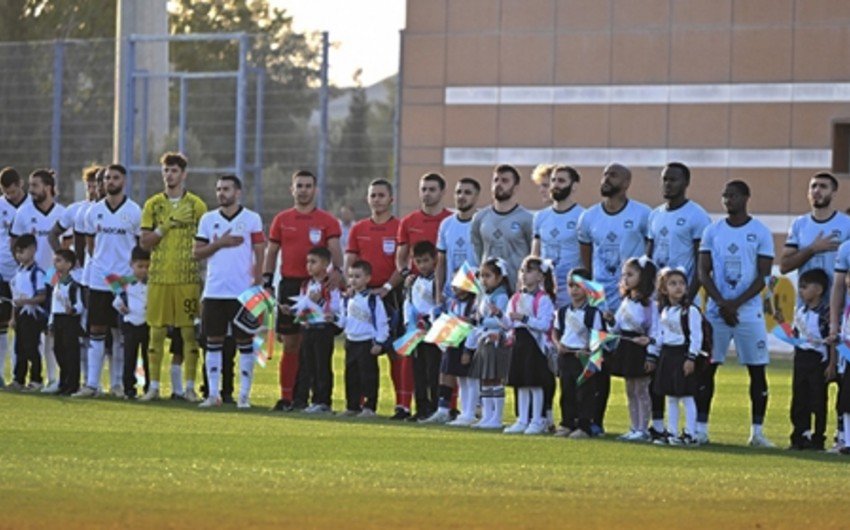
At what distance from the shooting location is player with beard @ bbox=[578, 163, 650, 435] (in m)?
18.2

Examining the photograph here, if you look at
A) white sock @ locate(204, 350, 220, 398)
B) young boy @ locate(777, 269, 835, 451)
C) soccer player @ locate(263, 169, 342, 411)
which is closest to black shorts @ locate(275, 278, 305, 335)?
soccer player @ locate(263, 169, 342, 411)

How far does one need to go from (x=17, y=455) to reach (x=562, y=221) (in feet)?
18.2

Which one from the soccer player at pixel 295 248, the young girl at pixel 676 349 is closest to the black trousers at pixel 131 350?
the soccer player at pixel 295 248

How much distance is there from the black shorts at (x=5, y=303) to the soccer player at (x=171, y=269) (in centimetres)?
261

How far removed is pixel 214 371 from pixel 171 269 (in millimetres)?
1093

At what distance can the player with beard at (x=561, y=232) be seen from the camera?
1861cm

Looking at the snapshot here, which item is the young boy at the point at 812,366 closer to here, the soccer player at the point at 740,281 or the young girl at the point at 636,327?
the soccer player at the point at 740,281

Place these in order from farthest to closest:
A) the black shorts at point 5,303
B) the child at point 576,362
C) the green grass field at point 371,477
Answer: the black shorts at point 5,303 < the child at point 576,362 < the green grass field at point 371,477

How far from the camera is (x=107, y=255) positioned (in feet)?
71.4

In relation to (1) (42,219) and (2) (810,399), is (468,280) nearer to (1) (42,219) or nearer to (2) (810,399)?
(2) (810,399)

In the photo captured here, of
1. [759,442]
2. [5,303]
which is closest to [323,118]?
[5,303]

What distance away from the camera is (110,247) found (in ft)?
71.5

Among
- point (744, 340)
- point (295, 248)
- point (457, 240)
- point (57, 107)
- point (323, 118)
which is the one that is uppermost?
point (57, 107)

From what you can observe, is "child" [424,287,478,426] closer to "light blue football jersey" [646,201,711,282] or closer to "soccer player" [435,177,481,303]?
"soccer player" [435,177,481,303]
